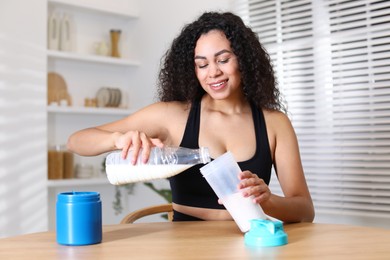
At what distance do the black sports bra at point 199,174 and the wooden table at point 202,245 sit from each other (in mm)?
316

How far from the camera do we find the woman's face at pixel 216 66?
2.00 m

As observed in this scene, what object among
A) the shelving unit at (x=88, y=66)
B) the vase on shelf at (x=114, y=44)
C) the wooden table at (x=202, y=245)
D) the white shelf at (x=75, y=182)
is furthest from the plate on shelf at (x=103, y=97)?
the wooden table at (x=202, y=245)

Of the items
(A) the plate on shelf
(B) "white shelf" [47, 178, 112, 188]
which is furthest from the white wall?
(A) the plate on shelf

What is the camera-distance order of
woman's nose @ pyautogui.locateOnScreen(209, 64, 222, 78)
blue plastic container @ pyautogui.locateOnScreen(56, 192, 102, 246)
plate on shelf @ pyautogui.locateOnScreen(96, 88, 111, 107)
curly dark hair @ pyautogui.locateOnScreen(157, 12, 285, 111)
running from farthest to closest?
plate on shelf @ pyautogui.locateOnScreen(96, 88, 111, 107) < curly dark hair @ pyautogui.locateOnScreen(157, 12, 285, 111) < woman's nose @ pyautogui.locateOnScreen(209, 64, 222, 78) < blue plastic container @ pyautogui.locateOnScreen(56, 192, 102, 246)

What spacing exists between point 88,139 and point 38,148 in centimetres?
226

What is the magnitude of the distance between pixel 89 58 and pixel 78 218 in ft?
10.6

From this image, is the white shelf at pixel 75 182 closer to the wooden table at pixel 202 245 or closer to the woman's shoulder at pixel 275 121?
the woman's shoulder at pixel 275 121

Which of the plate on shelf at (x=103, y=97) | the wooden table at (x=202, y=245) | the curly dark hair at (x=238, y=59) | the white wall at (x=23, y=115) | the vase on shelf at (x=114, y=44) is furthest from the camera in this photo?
the vase on shelf at (x=114, y=44)

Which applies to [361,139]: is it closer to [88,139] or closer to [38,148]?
[88,139]

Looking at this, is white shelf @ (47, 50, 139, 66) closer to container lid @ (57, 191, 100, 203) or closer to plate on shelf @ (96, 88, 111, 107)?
plate on shelf @ (96, 88, 111, 107)

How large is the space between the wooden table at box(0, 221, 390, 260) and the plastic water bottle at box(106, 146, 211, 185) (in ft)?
0.55

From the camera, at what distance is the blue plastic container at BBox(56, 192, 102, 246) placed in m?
1.35

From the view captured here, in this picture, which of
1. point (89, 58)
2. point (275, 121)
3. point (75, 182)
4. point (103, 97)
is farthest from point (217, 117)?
point (103, 97)

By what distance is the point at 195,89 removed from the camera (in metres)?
2.18
